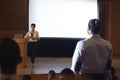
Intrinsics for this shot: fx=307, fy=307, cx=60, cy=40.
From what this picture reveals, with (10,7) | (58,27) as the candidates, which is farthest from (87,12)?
(10,7)

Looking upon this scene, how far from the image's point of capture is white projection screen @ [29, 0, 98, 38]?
11.0 metres

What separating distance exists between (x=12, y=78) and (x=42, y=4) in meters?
10.2

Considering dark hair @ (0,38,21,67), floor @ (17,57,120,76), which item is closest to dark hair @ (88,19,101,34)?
dark hair @ (0,38,21,67)

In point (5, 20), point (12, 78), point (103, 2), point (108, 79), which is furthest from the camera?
point (103, 2)

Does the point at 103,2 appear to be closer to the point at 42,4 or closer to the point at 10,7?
the point at 42,4

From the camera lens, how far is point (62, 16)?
11.2 meters

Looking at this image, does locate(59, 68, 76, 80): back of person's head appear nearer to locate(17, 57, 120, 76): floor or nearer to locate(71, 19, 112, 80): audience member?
locate(71, 19, 112, 80): audience member

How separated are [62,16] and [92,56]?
865 centimetres

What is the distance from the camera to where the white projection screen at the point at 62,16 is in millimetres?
10984

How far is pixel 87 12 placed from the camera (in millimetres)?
11305

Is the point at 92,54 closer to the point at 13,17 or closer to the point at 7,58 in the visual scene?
the point at 7,58

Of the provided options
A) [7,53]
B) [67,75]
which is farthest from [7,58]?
[67,75]

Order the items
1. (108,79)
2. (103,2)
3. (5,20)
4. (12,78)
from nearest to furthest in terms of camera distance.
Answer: (12,78) → (108,79) → (5,20) → (103,2)

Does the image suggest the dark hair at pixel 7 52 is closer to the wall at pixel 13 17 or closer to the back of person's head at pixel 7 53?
the back of person's head at pixel 7 53
